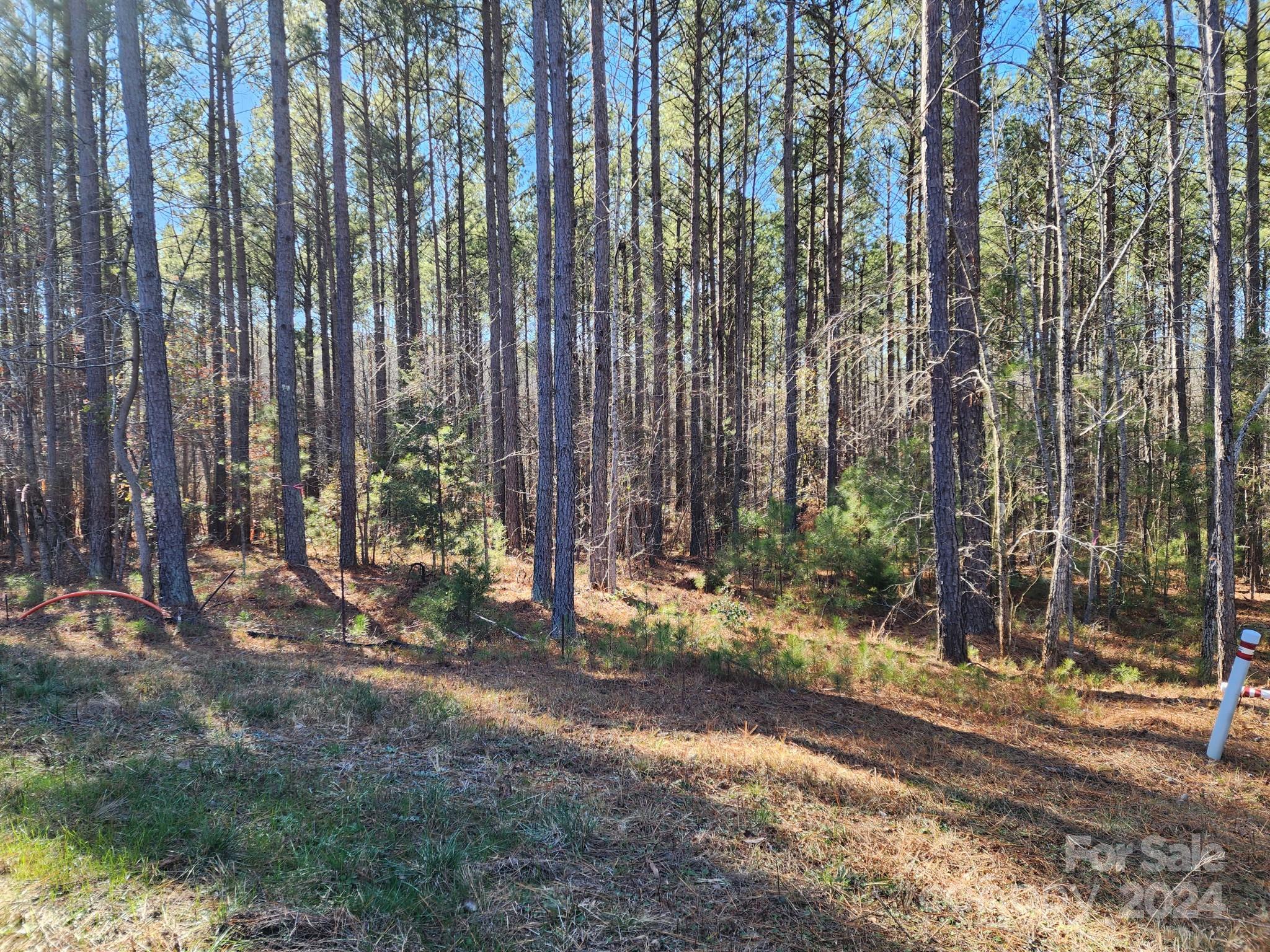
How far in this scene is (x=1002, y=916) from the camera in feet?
8.99

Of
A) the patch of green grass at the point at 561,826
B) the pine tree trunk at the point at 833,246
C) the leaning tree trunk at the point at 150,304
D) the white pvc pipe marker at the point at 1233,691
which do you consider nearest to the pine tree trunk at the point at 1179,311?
the pine tree trunk at the point at 833,246

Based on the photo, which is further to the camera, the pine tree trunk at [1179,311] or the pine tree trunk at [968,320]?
the pine tree trunk at [1179,311]

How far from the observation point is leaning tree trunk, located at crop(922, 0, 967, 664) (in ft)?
23.7

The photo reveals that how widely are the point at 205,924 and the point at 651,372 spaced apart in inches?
500

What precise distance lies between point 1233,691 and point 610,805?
4.90 meters

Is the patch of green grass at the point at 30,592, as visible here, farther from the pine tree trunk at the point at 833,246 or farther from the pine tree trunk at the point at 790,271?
the pine tree trunk at the point at 833,246

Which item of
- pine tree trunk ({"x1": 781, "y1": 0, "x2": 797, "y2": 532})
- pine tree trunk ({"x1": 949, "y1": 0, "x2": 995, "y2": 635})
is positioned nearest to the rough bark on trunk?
pine tree trunk ({"x1": 781, "y1": 0, "x2": 797, "y2": 532})

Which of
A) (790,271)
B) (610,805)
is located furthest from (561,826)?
(790,271)

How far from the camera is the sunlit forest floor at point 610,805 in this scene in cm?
245

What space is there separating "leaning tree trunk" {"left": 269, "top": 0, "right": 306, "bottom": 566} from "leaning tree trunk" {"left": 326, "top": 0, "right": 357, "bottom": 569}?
0.81 m

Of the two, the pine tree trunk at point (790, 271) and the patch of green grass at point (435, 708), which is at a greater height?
the pine tree trunk at point (790, 271)

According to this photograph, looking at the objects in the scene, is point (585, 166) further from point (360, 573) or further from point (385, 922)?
point (385, 922)

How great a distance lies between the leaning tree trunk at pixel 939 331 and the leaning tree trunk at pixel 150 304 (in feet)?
33.1

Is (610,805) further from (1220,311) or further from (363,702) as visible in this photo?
(1220,311)
